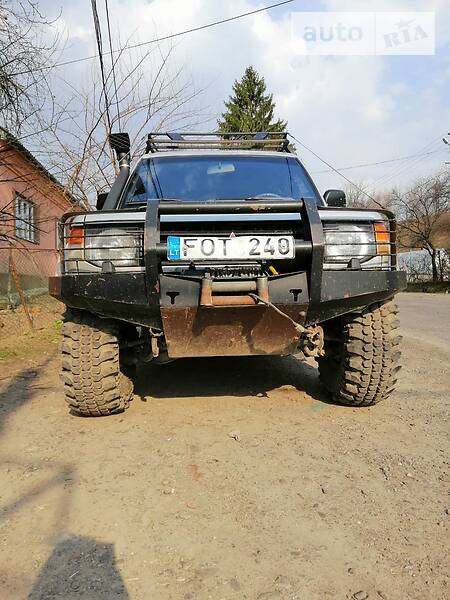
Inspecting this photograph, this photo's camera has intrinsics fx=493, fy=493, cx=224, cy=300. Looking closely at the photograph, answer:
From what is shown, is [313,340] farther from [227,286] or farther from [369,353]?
[227,286]

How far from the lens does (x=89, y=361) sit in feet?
11.4

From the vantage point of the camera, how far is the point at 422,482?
8.43 ft

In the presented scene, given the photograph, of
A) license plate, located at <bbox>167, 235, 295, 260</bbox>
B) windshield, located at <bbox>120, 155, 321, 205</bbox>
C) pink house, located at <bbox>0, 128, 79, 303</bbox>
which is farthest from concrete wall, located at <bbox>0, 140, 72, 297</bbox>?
license plate, located at <bbox>167, 235, 295, 260</bbox>

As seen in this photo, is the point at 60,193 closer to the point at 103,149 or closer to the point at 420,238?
the point at 103,149

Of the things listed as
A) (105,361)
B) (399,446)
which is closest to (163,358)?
(105,361)

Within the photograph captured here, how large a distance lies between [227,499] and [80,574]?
81 cm

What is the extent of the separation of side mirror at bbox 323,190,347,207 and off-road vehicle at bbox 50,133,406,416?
2.96 ft

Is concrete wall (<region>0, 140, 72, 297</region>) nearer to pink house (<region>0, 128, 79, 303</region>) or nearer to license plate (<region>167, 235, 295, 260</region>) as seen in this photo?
pink house (<region>0, 128, 79, 303</region>)

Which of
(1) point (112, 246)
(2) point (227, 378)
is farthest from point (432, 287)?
(1) point (112, 246)

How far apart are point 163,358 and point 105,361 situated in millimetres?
467

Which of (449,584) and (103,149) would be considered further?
(103,149)

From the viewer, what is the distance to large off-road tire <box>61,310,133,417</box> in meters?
3.49

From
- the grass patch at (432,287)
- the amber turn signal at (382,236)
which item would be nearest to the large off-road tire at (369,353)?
the amber turn signal at (382,236)

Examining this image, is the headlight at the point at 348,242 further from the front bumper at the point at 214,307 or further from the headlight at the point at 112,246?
the headlight at the point at 112,246
